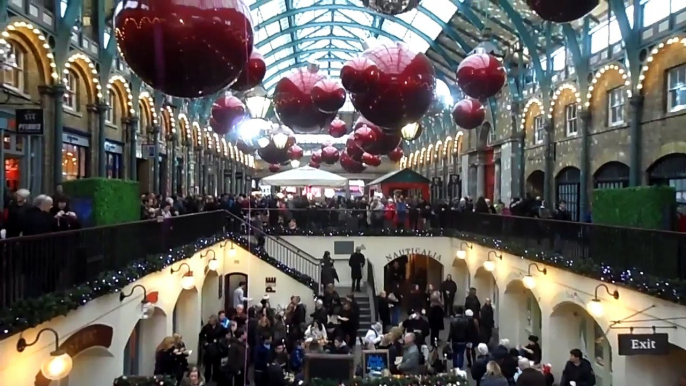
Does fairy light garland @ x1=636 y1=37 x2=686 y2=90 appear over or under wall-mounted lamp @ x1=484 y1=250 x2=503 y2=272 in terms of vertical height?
over

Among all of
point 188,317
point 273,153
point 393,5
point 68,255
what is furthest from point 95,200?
point 188,317

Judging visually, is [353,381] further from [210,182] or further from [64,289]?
[210,182]

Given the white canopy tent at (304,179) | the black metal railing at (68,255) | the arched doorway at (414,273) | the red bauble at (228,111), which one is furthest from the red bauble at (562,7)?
the arched doorway at (414,273)

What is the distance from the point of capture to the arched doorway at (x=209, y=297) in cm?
2208

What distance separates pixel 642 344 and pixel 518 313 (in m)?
9.90

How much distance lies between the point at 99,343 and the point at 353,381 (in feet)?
12.6

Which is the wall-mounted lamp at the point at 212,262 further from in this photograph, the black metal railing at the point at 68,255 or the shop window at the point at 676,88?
the shop window at the point at 676,88

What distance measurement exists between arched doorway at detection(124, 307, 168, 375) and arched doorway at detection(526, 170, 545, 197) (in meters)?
16.5

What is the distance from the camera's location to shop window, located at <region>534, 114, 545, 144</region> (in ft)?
82.0

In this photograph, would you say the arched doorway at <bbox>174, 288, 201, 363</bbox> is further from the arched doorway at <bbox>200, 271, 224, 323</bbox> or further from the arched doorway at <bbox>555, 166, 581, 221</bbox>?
the arched doorway at <bbox>555, 166, 581, 221</bbox>

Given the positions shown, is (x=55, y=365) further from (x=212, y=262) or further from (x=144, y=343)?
(x=212, y=262)

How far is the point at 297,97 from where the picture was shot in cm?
908

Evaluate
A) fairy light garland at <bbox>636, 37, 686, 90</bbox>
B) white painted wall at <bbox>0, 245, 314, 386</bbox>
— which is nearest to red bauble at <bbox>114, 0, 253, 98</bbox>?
white painted wall at <bbox>0, 245, 314, 386</bbox>

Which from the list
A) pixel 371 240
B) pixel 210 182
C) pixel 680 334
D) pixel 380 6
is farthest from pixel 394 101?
pixel 210 182
